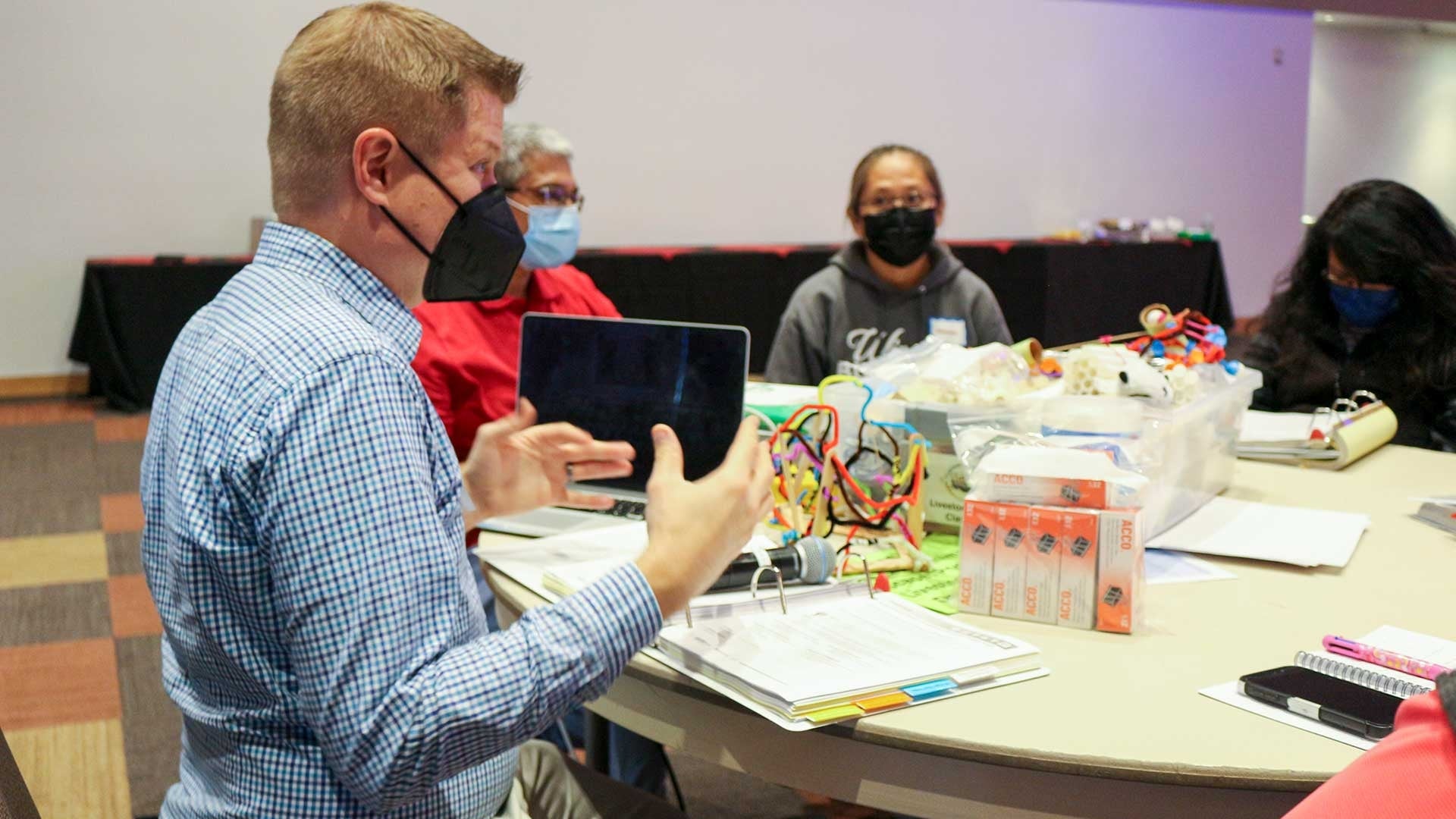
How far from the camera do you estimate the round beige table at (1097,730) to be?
1123 millimetres

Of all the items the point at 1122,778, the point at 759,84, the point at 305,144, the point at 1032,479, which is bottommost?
the point at 1122,778

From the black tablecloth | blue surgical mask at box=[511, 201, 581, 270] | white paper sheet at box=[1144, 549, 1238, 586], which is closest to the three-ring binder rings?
white paper sheet at box=[1144, 549, 1238, 586]

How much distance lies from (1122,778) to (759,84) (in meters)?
7.75

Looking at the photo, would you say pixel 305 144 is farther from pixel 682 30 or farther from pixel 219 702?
pixel 682 30

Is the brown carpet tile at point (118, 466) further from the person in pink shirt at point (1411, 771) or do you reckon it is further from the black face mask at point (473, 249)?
the person in pink shirt at point (1411, 771)

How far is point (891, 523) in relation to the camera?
1.78 metres

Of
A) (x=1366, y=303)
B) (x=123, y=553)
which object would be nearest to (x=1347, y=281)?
(x=1366, y=303)

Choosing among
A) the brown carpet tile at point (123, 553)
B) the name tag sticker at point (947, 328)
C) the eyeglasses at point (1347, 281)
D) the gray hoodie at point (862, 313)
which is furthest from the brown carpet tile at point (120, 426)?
the eyeglasses at point (1347, 281)

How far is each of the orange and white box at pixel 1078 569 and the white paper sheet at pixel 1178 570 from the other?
21cm

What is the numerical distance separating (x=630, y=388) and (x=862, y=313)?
1.49 metres

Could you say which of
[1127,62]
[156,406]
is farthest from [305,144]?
[1127,62]

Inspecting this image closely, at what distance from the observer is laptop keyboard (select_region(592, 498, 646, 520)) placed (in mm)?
1980

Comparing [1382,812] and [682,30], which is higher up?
[682,30]

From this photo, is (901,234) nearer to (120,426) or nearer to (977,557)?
(977,557)
